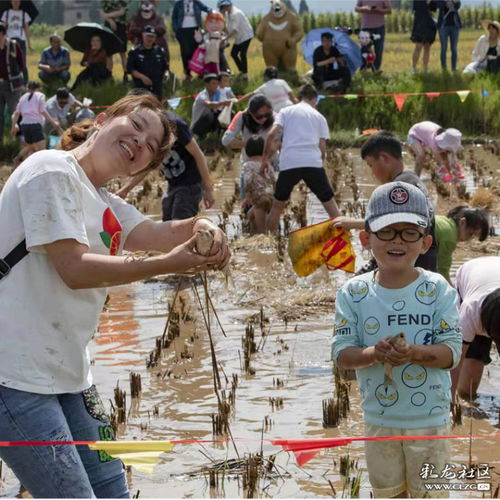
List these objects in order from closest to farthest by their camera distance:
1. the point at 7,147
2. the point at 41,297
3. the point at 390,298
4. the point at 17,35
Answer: the point at 41,297, the point at 390,298, the point at 7,147, the point at 17,35

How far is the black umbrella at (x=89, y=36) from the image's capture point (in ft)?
72.0

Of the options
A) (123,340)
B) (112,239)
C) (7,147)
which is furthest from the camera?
(7,147)

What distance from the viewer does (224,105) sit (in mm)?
15867

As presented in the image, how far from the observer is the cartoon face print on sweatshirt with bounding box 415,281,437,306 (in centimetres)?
407

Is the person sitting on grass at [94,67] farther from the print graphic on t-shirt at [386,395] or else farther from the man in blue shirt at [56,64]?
the print graphic on t-shirt at [386,395]

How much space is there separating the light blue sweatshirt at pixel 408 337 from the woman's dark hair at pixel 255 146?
784 cm

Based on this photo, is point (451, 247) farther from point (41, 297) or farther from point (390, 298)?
point (41, 297)

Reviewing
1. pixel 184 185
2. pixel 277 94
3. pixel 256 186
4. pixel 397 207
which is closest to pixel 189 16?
pixel 277 94

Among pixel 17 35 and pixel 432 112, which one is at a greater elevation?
pixel 17 35

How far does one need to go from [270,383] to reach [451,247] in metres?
1.36

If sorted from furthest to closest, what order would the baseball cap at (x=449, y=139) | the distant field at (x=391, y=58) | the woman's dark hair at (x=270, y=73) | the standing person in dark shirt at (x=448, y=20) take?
1. the distant field at (x=391, y=58)
2. the standing person in dark shirt at (x=448, y=20)
3. the woman's dark hair at (x=270, y=73)
4. the baseball cap at (x=449, y=139)

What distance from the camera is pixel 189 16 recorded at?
69.8 feet

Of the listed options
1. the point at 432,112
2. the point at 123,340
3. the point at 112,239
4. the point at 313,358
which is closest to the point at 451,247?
the point at 313,358

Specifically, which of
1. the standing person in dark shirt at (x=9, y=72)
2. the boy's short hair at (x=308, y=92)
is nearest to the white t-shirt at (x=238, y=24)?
the standing person in dark shirt at (x=9, y=72)
